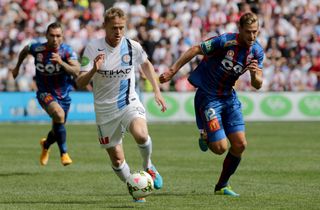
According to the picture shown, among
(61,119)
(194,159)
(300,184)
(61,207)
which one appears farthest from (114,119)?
(194,159)

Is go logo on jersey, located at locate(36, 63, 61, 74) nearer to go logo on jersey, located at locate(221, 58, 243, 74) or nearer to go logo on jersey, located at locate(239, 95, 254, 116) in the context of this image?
go logo on jersey, located at locate(221, 58, 243, 74)

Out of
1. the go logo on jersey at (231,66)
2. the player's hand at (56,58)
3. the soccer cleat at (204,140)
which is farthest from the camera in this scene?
the player's hand at (56,58)

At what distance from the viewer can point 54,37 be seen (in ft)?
50.3

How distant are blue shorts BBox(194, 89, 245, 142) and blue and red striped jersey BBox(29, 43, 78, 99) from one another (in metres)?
4.52

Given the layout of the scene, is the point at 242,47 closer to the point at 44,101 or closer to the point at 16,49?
the point at 44,101

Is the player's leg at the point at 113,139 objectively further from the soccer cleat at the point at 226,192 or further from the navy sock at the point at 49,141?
the navy sock at the point at 49,141

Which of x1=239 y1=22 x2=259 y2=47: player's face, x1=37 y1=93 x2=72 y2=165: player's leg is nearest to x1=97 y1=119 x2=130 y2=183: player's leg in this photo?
x1=239 y1=22 x2=259 y2=47: player's face

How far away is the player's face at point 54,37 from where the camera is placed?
15288 millimetres

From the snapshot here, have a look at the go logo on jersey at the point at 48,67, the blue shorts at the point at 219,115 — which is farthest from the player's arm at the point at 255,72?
the go logo on jersey at the point at 48,67

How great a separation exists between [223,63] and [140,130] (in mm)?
1548

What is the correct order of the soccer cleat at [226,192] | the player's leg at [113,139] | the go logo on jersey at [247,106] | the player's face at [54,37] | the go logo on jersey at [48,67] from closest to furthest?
1. the player's leg at [113,139]
2. the soccer cleat at [226,192]
3. the player's face at [54,37]
4. the go logo on jersey at [48,67]
5. the go logo on jersey at [247,106]

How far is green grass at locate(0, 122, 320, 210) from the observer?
10891 millimetres

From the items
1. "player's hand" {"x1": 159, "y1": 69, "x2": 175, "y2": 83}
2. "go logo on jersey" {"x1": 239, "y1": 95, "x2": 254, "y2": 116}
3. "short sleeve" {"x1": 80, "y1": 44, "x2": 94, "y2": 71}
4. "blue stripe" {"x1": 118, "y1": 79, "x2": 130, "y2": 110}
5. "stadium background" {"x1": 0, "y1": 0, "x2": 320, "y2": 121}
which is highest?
"short sleeve" {"x1": 80, "y1": 44, "x2": 94, "y2": 71}

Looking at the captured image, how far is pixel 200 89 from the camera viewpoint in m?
11.8
